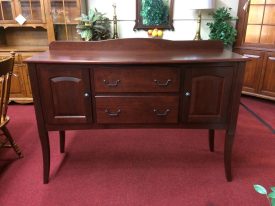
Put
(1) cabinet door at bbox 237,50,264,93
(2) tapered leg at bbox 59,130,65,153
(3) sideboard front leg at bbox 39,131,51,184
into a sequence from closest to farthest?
(3) sideboard front leg at bbox 39,131,51,184
(2) tapered leg at bbox 59,130,65,153
(1) cabinet door at bbox 237,50,264,93

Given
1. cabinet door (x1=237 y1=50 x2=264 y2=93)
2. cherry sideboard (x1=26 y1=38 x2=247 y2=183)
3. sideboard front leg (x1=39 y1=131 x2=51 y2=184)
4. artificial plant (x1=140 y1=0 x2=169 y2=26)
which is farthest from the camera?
artificial plant (x1=140 y1=0 x2=169 y2=26)

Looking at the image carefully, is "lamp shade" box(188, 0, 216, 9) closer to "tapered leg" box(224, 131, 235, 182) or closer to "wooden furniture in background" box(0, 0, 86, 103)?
"wooden furniture in background" box(0, 0, 86, 103)

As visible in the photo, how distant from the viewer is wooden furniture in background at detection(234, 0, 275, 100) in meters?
3.12

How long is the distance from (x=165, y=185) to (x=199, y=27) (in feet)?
8.25

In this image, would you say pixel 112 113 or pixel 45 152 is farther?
pixel 45 152

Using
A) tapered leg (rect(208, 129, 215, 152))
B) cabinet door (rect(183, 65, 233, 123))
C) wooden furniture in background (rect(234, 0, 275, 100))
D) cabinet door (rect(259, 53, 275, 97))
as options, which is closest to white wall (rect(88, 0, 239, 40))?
wooden furniture in background (rect(234, 0, 275, 100))

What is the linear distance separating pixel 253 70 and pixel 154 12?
5.45 feet

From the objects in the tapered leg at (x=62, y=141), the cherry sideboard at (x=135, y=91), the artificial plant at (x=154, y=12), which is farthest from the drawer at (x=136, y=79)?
→ the artificial plant at (x=154, y=12)

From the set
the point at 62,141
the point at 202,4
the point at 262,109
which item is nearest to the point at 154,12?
the point at 202,4

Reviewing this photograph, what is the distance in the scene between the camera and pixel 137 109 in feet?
4.64

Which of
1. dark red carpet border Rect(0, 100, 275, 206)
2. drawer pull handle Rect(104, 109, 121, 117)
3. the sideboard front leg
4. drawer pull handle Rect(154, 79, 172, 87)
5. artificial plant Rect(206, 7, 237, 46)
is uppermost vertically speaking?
artificial plant Rect(206, 7, 237, 46)

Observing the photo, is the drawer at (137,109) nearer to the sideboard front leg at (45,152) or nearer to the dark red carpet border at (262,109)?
the sideboard front leg at (45,152)

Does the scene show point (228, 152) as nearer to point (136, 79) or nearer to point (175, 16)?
point (136, 79)

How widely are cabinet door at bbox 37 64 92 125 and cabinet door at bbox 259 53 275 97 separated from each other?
274 centimetres
